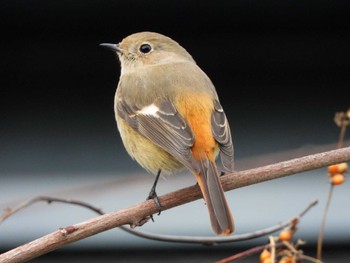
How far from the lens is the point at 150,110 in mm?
3488

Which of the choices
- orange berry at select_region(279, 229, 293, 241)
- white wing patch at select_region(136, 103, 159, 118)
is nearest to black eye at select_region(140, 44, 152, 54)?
white wing patch at select_region(136, 103, 159, 118)

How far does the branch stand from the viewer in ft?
7.54

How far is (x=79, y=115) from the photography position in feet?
19.6

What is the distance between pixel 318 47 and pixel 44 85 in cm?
207

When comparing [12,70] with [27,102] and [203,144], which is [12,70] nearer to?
[27,102]

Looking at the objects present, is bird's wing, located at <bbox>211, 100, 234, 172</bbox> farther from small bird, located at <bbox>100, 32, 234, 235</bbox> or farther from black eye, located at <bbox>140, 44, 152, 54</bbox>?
black eye, located at <bbox>140, 44, 152, 54</bbox>

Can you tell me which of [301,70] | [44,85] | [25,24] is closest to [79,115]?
[44,85]

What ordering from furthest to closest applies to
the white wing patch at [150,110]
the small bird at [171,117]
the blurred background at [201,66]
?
the blurred background at [201,66]
the white wing patch at [150,110]
the small bird at [171,117]

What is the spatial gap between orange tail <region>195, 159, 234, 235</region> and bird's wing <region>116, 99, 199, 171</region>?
1.9 inches

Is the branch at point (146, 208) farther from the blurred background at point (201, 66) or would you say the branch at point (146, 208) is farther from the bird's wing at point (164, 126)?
the blurred background at point (201, 66)

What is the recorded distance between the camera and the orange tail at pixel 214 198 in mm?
2750

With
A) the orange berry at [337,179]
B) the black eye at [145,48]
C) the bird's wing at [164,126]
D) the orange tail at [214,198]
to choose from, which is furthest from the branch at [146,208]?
the black eye at [145,48]

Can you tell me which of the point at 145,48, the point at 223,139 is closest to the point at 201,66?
the point at 145,48

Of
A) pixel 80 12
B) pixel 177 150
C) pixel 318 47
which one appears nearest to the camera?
pixel 177 150
